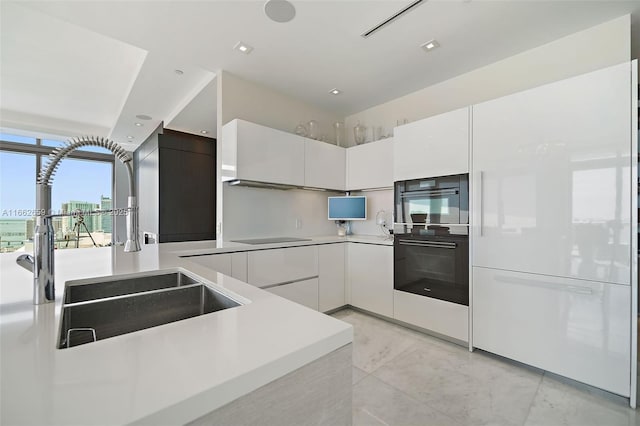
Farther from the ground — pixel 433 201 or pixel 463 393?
pixel 433 201

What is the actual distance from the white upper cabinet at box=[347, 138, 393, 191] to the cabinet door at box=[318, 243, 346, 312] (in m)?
0.86

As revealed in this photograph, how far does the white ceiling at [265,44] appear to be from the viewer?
203cm

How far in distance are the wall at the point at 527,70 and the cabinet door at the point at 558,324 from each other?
1823 millimetres

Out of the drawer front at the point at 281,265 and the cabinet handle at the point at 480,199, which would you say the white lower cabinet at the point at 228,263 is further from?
the cabinet handle at the point at 480,199

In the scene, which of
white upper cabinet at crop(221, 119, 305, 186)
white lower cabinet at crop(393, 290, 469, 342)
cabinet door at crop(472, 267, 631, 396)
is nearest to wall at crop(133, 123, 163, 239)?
white upper cabinet at crop(221, 119, 305, 186)

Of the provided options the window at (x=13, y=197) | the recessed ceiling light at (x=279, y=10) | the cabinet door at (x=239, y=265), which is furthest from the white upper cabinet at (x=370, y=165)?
the window at (x=13, y=197)

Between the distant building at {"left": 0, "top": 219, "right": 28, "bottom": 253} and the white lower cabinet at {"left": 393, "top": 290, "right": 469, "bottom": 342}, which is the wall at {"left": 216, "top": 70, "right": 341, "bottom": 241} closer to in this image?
the white lower cabinet at {"left": 393, "top": 290, "right": 469, "bottom": 342}

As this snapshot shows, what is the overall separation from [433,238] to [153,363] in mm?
2428

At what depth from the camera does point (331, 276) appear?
Result: 313 centimetres

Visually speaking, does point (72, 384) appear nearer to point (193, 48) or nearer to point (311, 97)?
point (193, 48)

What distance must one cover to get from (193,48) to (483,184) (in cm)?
284

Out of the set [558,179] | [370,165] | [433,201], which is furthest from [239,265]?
[558,179]

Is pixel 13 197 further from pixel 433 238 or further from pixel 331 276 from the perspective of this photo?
pixel 433 238

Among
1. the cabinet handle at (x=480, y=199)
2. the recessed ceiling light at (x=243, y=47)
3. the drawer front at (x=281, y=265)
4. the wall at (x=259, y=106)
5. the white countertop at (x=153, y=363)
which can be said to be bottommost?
the drawer front at (x=281, y=265)
